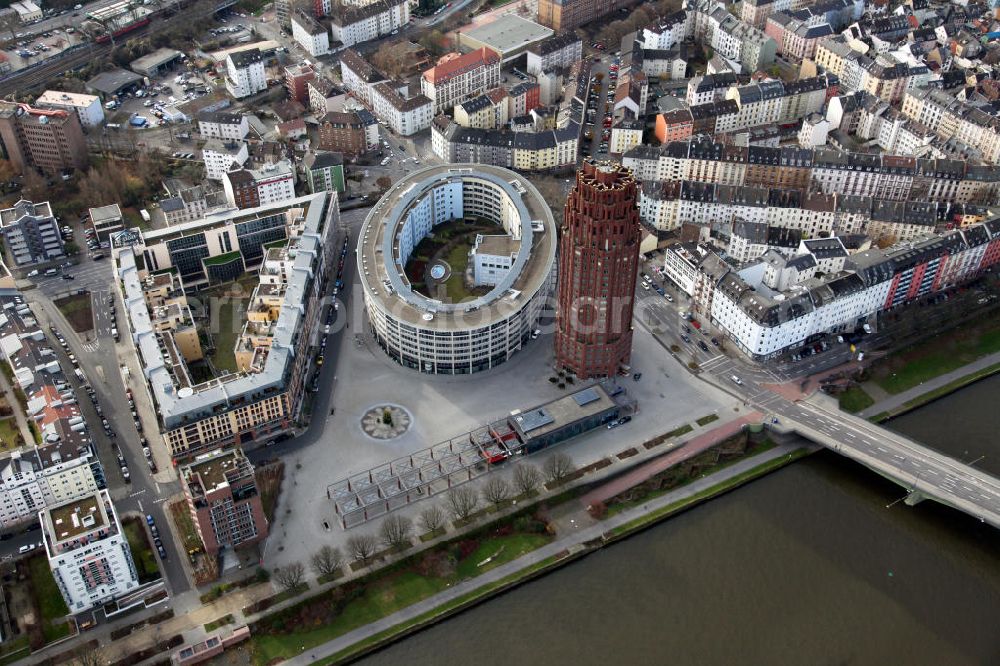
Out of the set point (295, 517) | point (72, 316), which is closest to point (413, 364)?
point (295, 517)

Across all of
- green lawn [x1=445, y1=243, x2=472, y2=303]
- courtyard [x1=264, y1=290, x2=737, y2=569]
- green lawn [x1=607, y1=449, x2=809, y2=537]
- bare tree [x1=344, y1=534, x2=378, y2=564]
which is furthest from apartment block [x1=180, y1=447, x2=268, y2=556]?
green lawn [x1=445, y1=243, x2=472, y2=303]

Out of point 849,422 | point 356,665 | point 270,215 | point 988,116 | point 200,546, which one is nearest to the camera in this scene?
point 356,665

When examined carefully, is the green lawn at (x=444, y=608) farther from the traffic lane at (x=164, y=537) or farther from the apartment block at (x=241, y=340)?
the apartment block at (x=241, y=340)

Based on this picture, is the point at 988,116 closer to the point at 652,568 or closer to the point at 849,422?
the point at 849,422

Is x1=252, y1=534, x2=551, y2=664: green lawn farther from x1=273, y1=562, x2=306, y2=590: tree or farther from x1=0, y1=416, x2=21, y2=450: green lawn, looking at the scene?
x1=0, y1=416, x2=21, y2=450: green lawn

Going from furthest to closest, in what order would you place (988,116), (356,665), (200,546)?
(988,116) → (200,546) → (356,665)

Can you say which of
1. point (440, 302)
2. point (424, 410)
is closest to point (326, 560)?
point (424, 410)
